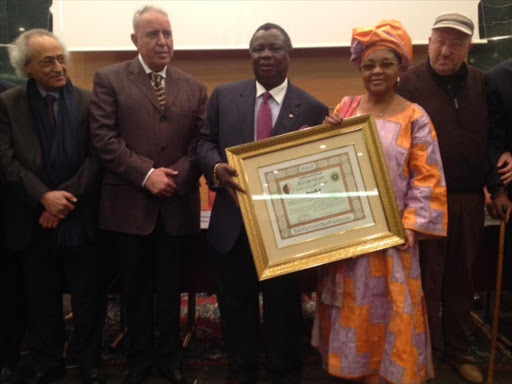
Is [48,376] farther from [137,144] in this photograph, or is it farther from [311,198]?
[311,198]

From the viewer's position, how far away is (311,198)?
7.04 feet

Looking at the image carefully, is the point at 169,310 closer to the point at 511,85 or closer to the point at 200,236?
the point at 200,236

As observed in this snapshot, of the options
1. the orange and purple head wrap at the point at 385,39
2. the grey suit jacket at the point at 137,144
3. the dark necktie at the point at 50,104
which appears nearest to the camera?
the orange and purple head wrap at the point at 385,39

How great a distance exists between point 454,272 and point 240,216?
3.93ft

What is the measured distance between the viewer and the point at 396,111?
2.18 meters

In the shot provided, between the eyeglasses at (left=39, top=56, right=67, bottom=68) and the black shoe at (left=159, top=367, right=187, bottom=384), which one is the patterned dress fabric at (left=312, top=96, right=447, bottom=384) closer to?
the black shoe at (left=159, top=367, right=187, bottom=384)

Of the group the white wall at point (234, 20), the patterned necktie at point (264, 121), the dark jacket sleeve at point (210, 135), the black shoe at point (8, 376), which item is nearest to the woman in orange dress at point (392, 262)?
the patterned necktie at point (264, 121)

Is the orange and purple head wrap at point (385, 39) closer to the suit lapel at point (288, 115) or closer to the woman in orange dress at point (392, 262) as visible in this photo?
the woman in orange dress at point (392, 262)

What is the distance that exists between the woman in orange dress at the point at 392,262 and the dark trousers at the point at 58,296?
1268 millimetres

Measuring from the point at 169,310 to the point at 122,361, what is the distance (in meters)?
0.66

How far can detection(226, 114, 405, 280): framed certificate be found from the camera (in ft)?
6.98

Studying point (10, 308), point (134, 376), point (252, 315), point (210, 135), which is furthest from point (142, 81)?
point (134, 376)

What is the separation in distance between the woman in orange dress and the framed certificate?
3.7 inches

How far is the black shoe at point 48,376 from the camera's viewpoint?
104 inches
